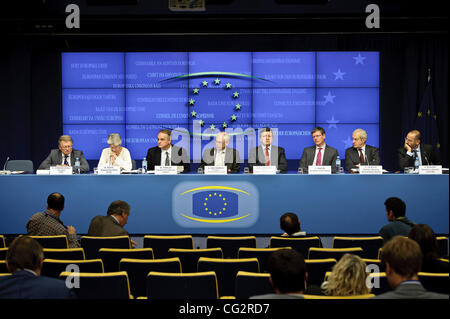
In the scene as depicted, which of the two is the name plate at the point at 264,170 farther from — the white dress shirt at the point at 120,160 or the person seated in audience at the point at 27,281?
the person seated in audience at the point at 27,281

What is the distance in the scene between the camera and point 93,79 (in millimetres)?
7879

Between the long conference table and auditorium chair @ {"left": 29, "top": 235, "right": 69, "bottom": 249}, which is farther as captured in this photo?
the long conference table

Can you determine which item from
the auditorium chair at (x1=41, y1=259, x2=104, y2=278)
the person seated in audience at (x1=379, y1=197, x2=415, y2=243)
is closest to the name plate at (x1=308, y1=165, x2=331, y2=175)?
the person seated in audience at (x1=379, y1=197, x2=415, y2=243)

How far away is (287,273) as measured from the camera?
183cm

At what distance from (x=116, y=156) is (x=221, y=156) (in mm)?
1438

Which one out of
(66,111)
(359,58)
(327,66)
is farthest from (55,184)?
(359,58)

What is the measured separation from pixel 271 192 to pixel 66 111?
4.61 m

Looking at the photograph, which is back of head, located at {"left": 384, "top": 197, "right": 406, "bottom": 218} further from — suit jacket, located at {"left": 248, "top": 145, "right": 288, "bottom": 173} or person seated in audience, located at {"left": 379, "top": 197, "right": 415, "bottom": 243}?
suit jacket, located at {"left": 248, "top": 145, "right": 288, "bottom": 173}

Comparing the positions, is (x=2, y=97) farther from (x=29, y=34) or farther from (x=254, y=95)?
(x=254, y=95)

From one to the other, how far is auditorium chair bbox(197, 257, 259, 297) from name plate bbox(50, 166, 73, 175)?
122 inches

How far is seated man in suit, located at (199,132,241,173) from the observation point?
19.0 feet

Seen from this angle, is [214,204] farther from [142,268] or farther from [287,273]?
[287,273]

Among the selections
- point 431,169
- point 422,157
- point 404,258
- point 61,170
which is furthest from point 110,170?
point 422,157
